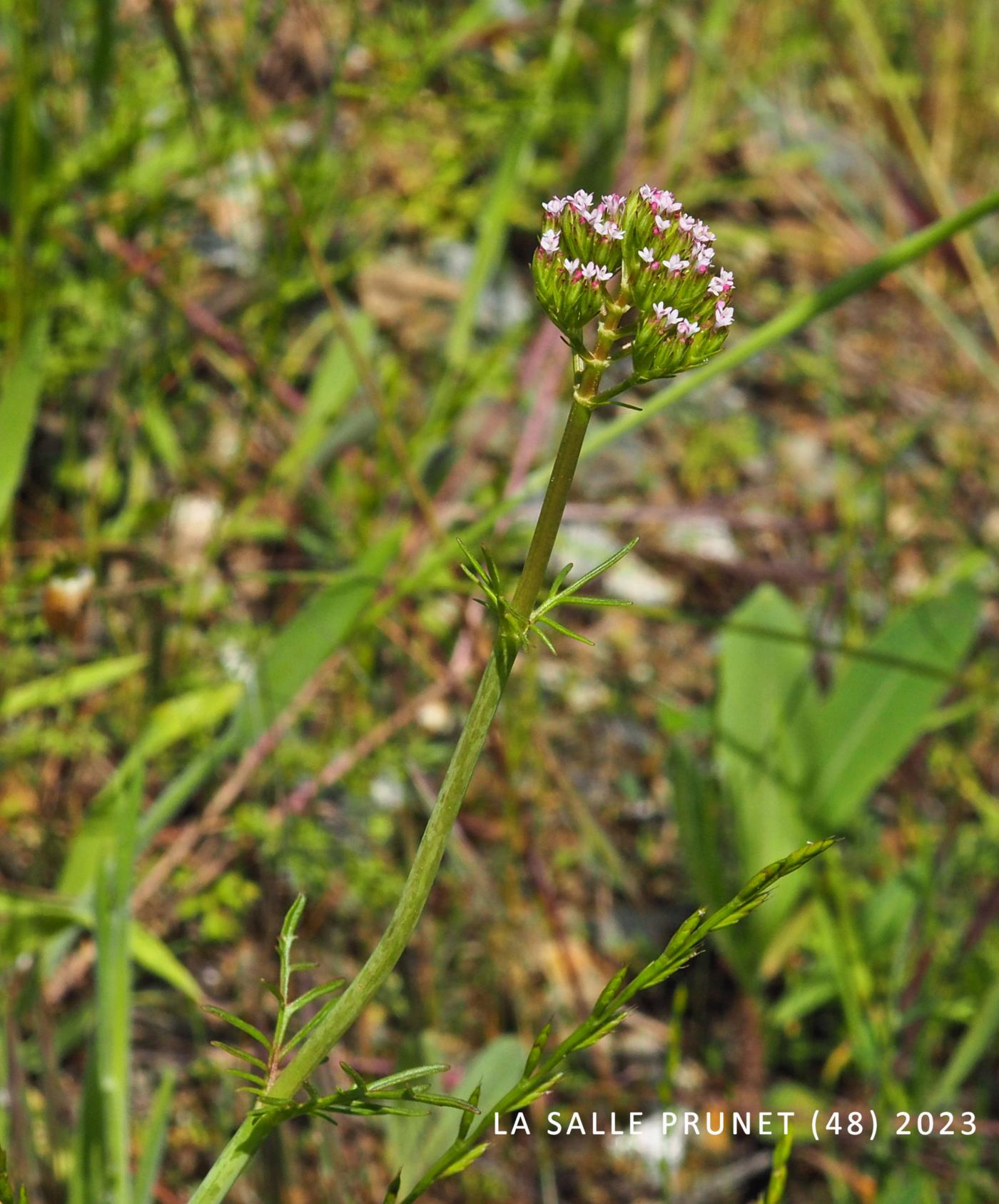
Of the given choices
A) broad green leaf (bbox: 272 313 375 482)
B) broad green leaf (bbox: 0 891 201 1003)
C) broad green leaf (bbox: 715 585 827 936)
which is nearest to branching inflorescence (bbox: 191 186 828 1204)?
broad green leaf (bbox: 0 891 201 1003)

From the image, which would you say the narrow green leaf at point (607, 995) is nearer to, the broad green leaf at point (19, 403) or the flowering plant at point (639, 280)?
the flowering plant at point (639, 280)

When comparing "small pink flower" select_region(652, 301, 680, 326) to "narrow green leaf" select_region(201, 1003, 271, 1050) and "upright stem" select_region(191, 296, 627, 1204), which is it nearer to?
"upright stem" select_region(191, 296, 627, 1204)

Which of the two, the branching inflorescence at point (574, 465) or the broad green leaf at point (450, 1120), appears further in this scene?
the broad green leaf at point (450, 1120)

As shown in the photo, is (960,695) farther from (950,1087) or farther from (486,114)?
(486,114)

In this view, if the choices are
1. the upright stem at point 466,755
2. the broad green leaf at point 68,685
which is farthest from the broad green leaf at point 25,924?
the upright stem at point 466,755

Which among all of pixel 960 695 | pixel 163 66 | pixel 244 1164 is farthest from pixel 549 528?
pixel 163 66

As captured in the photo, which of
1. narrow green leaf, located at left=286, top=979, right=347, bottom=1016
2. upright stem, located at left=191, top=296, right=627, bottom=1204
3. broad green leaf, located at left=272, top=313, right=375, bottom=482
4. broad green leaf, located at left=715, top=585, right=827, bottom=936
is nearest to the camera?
upright stem, located at left=191, top=296, right=627, bottom=1204

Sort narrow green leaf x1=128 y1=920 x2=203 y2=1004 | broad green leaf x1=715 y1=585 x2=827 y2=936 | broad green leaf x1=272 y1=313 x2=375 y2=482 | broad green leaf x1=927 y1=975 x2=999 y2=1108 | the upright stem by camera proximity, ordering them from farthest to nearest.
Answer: broad green leaf x1=272 y1=313 x2=375 y2=482, broad green leaf x1=715 y1=585 x2=827 y2=936, broad green leaf x1=927 y1=975 x2=999 y2=1108, narrow green leaf x1=128 y1=920 x2=203 y2=1004, the upright stem
